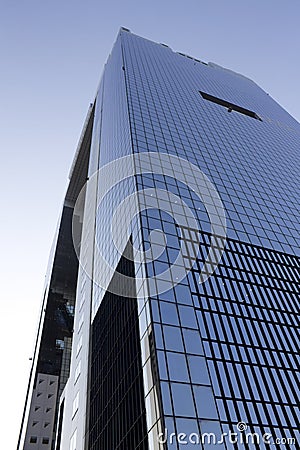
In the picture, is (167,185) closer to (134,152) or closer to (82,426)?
(134,152)

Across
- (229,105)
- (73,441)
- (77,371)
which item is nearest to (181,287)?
(73,441)

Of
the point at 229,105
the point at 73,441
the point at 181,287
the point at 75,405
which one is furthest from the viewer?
the point at 229,105

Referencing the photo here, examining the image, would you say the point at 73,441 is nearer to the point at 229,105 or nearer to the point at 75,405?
the point at 75,405

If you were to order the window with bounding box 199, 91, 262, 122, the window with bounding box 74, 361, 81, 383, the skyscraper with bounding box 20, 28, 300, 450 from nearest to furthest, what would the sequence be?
the skyscraper with bounding box 20, 28, 300, 450
the window with bounding box 74, 361, 81, 383
the window with bounding box 199, 91, 262, 122

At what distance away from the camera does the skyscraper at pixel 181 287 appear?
25.8 meters

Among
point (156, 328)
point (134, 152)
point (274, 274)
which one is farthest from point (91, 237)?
point (156, 328)

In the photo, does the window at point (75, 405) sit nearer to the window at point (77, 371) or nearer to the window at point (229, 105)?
the window at point (77, 371)

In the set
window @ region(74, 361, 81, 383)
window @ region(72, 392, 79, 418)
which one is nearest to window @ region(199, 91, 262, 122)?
window @ region(74, 361, 81, 383)

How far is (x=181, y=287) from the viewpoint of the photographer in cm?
3212

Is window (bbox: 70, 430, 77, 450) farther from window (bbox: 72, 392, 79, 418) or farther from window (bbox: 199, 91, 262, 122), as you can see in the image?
window (bbox: 199, 91, 262, 122)

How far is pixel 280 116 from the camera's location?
100688 mm

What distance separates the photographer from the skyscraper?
2577cm

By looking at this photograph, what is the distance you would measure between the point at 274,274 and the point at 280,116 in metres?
69.9

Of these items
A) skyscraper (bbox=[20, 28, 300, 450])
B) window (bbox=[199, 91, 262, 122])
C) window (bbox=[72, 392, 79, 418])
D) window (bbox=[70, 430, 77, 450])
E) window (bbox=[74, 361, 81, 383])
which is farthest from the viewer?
window (bbox=[199, 91, 262, 122])
